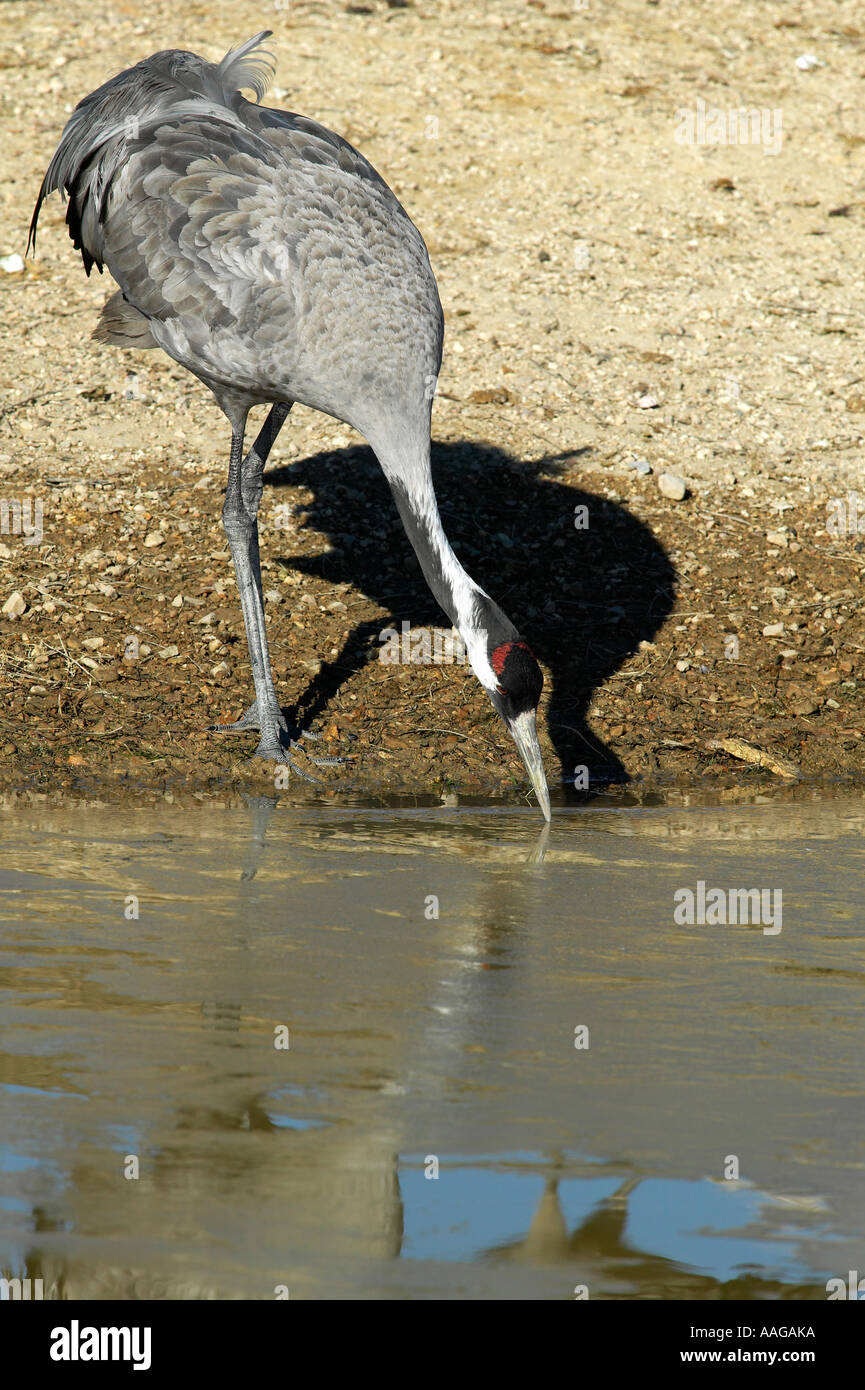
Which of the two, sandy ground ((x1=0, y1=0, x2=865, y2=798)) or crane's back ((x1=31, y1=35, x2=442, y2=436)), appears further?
sandy ground ((x1=0, y1=0, x2=865, y2=798))

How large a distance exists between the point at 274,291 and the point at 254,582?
130cm

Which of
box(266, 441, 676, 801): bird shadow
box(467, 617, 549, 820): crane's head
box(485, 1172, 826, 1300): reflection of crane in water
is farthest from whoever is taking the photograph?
box(266, 441, 676, 801): bird shadow

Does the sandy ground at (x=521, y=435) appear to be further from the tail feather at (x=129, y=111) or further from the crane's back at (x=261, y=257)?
Answer: the tail feather at (x=129, y=111)

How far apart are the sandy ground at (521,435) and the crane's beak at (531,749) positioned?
643 mm

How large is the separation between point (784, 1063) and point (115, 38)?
12191 mm

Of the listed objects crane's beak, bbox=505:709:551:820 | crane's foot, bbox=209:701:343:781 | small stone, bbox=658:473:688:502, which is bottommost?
crane's foot, bbox=209:701:343:781

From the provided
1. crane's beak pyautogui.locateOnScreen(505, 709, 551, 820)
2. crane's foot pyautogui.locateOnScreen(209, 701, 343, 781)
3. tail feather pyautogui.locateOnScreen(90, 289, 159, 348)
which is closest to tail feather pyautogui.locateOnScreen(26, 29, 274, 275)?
tail feather pyautogui.locateOnScreen(90, 289, 159, 348)

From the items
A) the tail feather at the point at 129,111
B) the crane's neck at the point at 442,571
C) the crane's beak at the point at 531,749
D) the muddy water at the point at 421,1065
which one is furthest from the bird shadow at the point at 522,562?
the tail feather at the point at 129,111

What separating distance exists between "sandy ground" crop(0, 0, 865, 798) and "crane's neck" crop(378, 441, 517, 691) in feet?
2.59

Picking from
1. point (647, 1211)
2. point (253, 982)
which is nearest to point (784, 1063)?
point (647, 1211)

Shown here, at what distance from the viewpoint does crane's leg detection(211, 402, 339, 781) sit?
6.46 m

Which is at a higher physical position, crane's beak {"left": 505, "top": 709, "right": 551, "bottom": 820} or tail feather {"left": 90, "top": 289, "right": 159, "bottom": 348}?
tail feather {"left": 90, "top": 289, "right": 159, "bottom": 348}

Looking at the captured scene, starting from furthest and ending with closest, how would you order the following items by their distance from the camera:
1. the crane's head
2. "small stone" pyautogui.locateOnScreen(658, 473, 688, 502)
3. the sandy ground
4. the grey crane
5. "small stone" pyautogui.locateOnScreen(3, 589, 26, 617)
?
"small stone" pyautogui.locateOnScreen(658, 473, 688, 502), "small stone" pyautogui.locateOnScreen(3, 589, 26, 617), the sandy ground, the grey crane, the crane's head

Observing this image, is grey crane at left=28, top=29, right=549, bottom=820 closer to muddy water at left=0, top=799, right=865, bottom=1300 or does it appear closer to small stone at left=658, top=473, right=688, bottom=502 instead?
muddy water at left=0, top=799, right=865, bottom=1300
